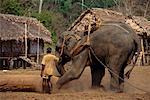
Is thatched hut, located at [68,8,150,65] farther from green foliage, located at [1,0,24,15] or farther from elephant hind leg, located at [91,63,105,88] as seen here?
elephant hind leg, located at [91,63,105,88]

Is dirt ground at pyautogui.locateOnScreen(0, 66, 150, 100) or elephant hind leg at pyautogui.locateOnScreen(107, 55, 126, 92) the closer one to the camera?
dirt ground at pyautogui.locateOnScreen(0, 66, 150, 100)

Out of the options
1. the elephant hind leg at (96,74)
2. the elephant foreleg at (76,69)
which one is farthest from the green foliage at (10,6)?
the elephant foreleg at (76,69)

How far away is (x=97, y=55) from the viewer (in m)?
12.1

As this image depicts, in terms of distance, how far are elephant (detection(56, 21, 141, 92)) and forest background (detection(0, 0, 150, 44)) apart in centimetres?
2456

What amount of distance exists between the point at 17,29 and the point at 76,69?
49.9 feet

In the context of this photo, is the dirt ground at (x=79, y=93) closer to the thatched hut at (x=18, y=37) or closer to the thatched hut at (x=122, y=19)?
the thatched hut at (x=18, y=37)

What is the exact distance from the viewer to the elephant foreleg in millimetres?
11945

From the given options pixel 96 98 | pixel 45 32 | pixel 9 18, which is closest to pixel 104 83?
pixel 96 98

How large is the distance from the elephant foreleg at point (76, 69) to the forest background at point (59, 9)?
974 inches

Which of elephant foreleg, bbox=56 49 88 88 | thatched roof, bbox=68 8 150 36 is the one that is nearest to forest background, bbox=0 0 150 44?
thatched roof, bbox=68 8 150 36

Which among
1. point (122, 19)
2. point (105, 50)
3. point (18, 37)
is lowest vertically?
point (18, 37)

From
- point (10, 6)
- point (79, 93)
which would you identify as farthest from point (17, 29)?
point (79, 93)

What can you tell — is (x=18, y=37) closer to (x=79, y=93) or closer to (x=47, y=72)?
(x=47, y=72)

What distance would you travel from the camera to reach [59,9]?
57.9 meters
